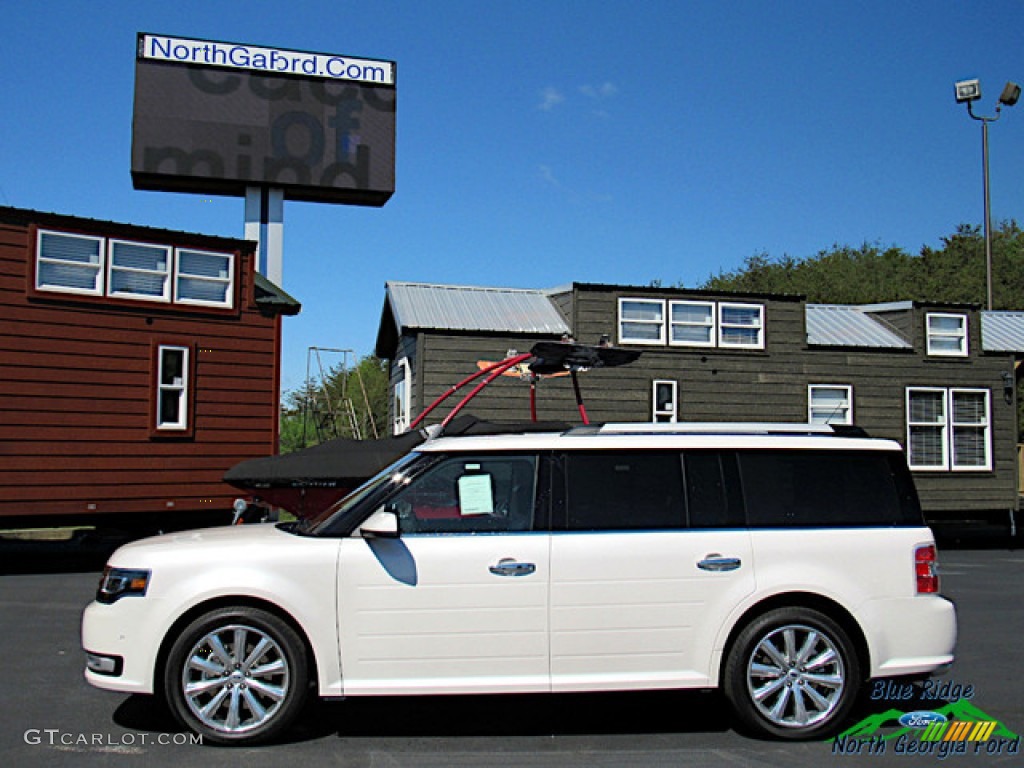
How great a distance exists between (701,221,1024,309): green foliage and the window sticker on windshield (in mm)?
43387

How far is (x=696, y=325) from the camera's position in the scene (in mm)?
18688

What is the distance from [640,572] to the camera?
551cm

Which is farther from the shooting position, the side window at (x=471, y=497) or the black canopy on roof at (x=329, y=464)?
the black canopy on roof at (x=329, y=464)

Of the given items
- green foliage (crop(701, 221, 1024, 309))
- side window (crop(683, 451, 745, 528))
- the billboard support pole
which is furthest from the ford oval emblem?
green foliage (crop(701, 221, 1024, 309))

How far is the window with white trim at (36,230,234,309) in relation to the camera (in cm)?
1380

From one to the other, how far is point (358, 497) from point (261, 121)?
18.8 meters

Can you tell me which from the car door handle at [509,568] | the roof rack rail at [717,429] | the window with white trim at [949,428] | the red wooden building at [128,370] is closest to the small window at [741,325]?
the window with white trim at [949,428]

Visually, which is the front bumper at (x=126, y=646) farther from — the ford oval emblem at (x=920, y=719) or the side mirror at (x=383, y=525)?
the ford oval emblem at (x=920, y=719)

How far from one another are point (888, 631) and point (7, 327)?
40.2ft

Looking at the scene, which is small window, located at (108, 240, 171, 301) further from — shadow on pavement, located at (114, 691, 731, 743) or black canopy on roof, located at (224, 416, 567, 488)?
shadow on pavement, located at (114, 691, 731, 743)

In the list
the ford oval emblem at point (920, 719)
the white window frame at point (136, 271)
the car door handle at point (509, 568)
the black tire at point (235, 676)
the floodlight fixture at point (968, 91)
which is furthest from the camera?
the floodlight fixture at point (968, 91)

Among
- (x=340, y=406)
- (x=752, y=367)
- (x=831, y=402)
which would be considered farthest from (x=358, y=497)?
(x=340, y=406)

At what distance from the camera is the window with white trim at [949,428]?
63.7 feet

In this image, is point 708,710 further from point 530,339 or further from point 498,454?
point 530,339
